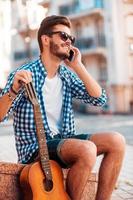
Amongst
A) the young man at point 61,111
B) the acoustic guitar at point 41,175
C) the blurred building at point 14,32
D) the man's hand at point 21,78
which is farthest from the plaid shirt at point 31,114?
the blurred building at point 14,32

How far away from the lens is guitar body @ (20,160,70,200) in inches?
136

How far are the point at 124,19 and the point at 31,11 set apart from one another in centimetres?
1300

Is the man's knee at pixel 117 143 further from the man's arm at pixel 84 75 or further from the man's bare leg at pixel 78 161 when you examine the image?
the man's arm at pixel 84 75

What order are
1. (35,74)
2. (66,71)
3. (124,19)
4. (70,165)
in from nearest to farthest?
(70,165) → (35,74) → (66,71) → (124,19)

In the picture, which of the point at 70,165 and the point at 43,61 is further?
the point at 43,61

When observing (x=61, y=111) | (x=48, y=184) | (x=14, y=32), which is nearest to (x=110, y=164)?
(x=48, y=184)

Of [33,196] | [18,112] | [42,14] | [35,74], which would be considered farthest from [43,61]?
[42,14]

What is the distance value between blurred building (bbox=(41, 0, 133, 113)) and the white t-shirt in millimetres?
36905

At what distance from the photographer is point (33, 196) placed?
3441mm

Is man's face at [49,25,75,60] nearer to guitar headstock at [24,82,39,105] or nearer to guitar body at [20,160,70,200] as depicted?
guitar headstock at [24,82,39,105]

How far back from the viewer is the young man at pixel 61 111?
359 cm

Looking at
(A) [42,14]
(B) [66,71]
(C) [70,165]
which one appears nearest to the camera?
(C) [70,165]

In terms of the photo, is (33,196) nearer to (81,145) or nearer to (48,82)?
(81,145)

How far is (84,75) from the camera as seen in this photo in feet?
13.5
